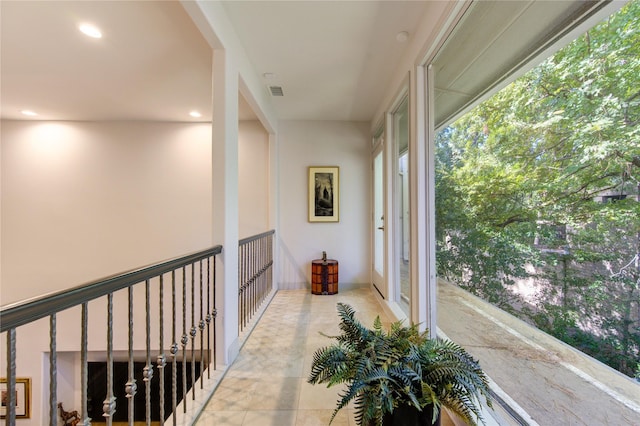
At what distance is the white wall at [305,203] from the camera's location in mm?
4203

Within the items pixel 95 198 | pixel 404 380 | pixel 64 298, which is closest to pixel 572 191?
pixel 404 380

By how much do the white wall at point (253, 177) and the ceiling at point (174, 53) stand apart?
581mm

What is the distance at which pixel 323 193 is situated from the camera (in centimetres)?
420

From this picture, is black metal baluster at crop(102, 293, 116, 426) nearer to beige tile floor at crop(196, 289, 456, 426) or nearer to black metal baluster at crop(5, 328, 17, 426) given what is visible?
black metal baluster at crop(5, 328, 17, 426)

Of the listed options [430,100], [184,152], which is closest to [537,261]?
[430,100]

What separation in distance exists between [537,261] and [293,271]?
3.41m

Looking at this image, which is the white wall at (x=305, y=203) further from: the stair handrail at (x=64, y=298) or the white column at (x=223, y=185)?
the stair handrail at (x=64, y=298)

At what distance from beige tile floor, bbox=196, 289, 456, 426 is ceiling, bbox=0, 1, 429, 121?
2552 millimetres

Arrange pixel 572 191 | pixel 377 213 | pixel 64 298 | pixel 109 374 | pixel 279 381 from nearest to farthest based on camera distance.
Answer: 1. pixel 64 298
2. pixel 572 191
3. pixel 109 374
4. pixel 279 381
5. pixel 377 213

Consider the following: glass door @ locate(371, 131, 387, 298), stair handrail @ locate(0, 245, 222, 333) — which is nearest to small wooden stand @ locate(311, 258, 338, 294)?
glass door @ locate(371, 131, 387, 298)

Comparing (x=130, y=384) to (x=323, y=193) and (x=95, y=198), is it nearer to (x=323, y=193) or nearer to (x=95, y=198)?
(x=323, y=193)

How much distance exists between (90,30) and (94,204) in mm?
2883

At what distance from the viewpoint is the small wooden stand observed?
3.83 m

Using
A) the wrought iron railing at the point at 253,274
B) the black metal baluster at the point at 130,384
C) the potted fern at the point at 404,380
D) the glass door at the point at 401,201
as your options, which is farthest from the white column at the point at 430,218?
the black metal baluster at the point at 130,384
